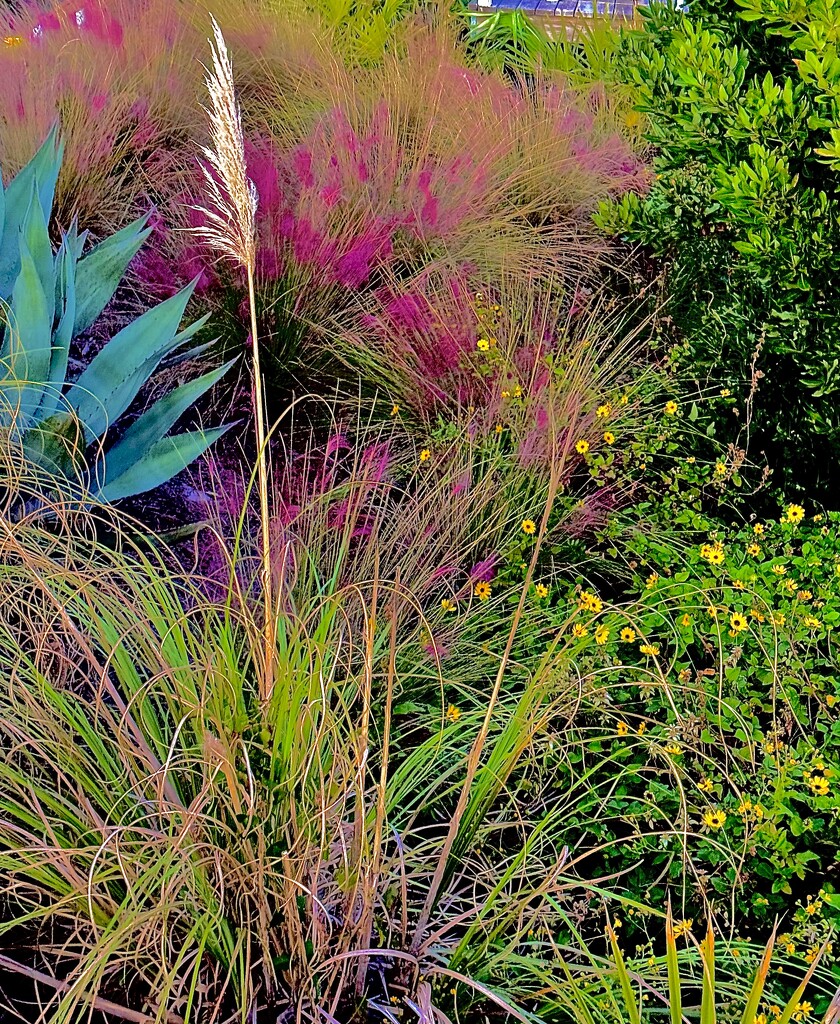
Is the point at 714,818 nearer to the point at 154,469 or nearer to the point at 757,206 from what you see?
the point at 154,469

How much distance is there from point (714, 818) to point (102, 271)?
7.08ft

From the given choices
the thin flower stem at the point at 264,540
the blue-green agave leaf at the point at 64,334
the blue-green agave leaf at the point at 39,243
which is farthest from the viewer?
the blue-green agave leaf at the point at 39,243

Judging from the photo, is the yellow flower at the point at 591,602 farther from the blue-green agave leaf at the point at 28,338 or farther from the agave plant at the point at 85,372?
the blue-green agave leaf at the point at 28,338

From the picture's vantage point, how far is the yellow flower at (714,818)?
1.84 m

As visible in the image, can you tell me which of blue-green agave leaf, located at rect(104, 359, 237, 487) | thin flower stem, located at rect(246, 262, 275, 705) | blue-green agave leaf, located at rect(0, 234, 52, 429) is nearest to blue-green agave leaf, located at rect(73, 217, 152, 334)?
blue-green agave leaf, located at rect(0, 234, 52, 429)

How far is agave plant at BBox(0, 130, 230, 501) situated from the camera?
2.52 meters

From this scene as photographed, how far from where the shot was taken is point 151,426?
8.90ft

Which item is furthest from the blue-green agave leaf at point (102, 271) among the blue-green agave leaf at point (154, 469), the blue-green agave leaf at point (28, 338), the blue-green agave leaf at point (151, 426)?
the blue-green agave leaf at point (154, 469)

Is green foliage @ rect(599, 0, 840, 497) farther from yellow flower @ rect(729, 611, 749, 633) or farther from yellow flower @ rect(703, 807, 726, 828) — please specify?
yellow flower @ rect(703, 807, 726, 828)

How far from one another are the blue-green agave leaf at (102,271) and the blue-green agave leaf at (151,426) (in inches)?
19.3

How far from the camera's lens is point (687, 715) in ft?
6.61

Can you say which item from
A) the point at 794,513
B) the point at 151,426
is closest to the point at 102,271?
the point at 151,426

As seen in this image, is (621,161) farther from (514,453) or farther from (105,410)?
(105,410)

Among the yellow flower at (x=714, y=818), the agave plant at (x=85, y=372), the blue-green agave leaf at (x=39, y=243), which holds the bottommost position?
the yellow flower at (x=714, y=818)
